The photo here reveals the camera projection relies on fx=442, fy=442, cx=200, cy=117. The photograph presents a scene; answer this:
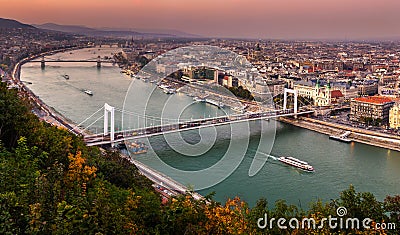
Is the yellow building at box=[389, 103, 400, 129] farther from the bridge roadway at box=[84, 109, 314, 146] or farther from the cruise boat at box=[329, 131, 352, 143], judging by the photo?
the bridge roadway at box=[84, 109, 314, 146]

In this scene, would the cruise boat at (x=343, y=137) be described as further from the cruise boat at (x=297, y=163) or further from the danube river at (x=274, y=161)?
the cruise boat at (x=297, y=163)

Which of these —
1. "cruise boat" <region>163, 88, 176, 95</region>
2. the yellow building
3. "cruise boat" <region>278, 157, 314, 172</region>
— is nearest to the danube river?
"cruise boat" <region>278, 157, 314, 172</region>

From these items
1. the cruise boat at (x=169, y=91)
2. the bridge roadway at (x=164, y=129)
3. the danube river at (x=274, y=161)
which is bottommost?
the danube river at (x=274, y=161)

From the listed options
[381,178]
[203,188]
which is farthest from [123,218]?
[381,178]

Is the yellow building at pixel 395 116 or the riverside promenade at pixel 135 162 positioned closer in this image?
the riverside promenade at pixel 135 162

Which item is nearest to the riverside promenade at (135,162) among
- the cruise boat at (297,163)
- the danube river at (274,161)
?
the danube river at (274,161)
